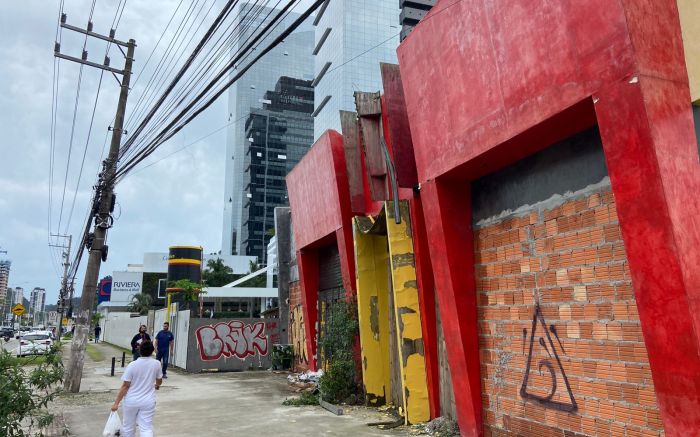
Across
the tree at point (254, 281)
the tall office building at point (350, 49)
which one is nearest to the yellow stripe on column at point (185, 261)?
the tree at point (254, 281)

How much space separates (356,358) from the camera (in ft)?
35.7

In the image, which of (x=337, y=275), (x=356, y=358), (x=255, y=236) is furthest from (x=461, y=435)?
(x=255, y=236)

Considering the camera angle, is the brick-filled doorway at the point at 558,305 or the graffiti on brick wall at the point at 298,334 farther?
the graffiti on brick wall at the point at 298,334

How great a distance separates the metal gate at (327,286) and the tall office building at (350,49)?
212ft

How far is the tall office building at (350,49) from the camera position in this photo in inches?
3206

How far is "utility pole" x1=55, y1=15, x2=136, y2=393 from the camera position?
13.8m

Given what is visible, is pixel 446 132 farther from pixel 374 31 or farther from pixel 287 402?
pixel 374 31

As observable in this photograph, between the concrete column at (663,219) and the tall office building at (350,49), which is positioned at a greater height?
the tall office building at (350,49)

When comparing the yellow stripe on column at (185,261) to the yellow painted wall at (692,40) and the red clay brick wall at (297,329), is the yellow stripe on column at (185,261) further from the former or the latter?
the yellow painted wall at (692,40)

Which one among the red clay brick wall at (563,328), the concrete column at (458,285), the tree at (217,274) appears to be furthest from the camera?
the tree at (217,274)

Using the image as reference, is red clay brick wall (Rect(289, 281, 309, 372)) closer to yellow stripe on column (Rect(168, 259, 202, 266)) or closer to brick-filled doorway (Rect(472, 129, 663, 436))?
brick-filled doorway (Rect(472, 129, 663, 436))

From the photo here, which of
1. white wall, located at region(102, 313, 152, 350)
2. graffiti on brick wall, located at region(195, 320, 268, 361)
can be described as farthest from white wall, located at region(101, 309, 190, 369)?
graffiti on brick wall, located at region(195, 320, 268, 361)

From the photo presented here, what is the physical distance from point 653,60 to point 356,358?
8040 millimetres

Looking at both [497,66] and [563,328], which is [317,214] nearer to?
[497,66]
